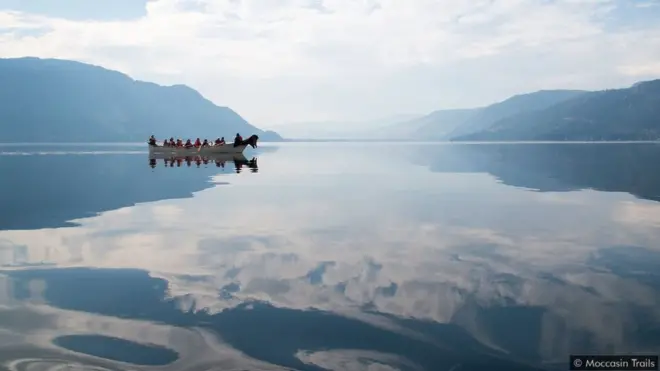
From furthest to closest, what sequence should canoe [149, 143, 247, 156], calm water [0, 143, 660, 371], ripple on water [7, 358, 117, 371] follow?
1. canoe [149, 143, 247, 156]
2. calm water [0, 143, 660, 371]
3. ripple on water [7, 358, 117, 371]

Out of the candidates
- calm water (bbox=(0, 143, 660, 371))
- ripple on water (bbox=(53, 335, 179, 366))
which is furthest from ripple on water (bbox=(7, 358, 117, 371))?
ripple on water (bbox=(53, 335, 179, 366))

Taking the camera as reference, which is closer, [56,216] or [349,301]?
[349,301]

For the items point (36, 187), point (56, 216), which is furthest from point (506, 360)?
point (36, 187)

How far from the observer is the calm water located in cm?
1091

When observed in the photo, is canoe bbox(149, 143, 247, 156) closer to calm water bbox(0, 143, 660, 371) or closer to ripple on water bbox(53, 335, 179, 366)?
calm water bbox(0, 143, 660, 371)

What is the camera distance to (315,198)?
126 ft

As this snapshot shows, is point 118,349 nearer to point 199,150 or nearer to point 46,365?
point 46,365

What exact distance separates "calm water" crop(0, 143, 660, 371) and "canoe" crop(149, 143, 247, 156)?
Answer: 7864 cm

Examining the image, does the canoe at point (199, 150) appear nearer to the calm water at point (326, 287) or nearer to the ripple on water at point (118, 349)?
the calm water at point (326, 287)

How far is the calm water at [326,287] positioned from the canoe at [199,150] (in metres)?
78.6

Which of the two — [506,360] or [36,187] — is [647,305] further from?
[36,187]

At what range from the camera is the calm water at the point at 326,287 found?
10.9m

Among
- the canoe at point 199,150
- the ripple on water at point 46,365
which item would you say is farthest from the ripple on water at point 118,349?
the canoe at point 199,150

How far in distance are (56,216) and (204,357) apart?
22.1 m
